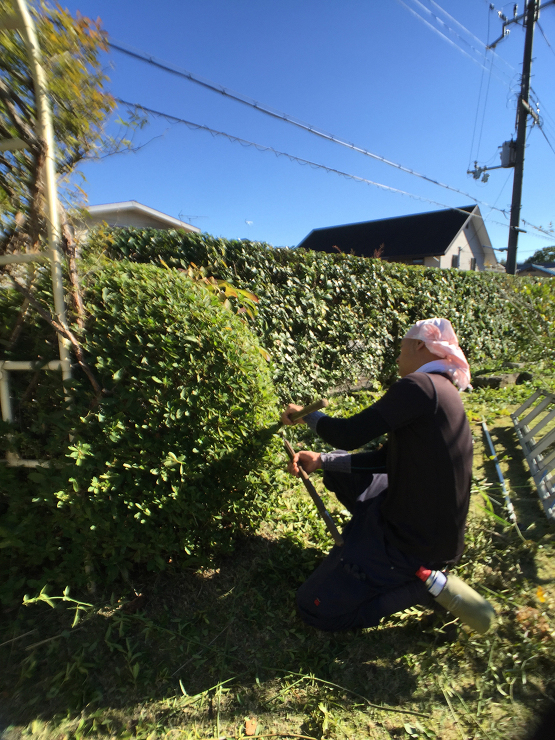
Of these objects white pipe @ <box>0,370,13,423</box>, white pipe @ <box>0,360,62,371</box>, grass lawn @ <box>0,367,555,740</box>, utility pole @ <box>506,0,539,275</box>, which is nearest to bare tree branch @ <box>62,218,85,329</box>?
white pipe @ <box>0,360,62,371</box>

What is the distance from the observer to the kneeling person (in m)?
2.05

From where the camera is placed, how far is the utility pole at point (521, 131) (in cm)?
1306

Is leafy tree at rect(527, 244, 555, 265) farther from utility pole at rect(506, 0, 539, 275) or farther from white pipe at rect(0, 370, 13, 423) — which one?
white pipe at rect(0, 370, 13, 423)

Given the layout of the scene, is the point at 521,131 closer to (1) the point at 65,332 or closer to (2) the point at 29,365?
(1) the point at 65,332

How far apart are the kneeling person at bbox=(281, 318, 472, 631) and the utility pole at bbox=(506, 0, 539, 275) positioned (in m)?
13.0

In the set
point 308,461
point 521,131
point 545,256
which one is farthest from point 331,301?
point 545,256

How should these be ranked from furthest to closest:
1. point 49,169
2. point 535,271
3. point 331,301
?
1. point 535,271
2. point 331,301
3. point 49,169

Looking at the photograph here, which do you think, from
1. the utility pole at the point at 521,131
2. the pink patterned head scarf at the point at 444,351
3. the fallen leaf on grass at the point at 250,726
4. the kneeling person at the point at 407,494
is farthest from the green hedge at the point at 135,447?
the utility pole at the point at 521,131

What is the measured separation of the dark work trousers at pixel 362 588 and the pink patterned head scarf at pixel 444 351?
3.04ft

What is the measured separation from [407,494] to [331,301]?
4.01 metres

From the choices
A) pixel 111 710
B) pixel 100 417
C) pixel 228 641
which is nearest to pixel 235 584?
pixel 228 641

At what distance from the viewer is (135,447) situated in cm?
210

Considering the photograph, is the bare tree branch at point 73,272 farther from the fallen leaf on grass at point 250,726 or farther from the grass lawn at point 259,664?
the fallen leaf on grass at point 250,726

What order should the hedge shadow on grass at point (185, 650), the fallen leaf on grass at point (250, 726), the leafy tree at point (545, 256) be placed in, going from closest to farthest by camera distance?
the fallen leaf on grass at point (250, 726), the hedge shadow on grass at point (185, 650), the leafy tree at point (545, 256)
